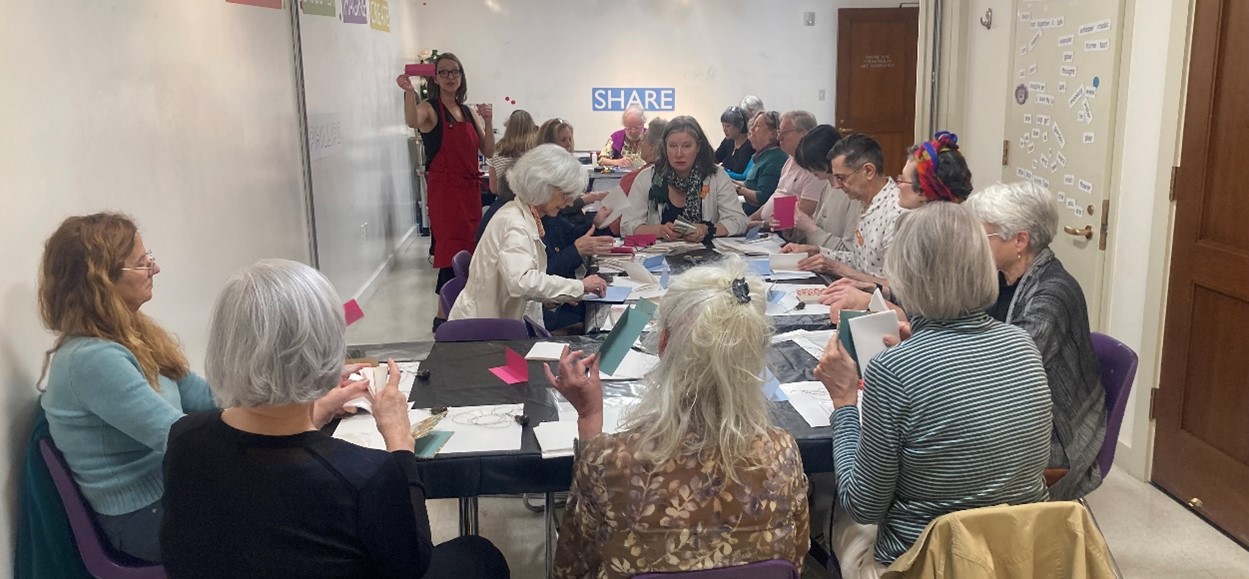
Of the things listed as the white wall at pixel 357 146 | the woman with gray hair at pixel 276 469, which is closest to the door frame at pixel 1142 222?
the woman with gray hair at pixel 276 469

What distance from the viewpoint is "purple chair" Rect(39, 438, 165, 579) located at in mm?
2043

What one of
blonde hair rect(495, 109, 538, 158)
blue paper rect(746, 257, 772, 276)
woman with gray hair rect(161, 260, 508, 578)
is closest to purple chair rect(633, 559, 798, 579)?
woman with gray hair rect(161, 260, 508, 578)

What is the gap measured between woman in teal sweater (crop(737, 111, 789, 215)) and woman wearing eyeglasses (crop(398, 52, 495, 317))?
1813 mm

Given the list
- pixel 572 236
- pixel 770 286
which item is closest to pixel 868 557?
pixel 770 286

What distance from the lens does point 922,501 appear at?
187 centimetres

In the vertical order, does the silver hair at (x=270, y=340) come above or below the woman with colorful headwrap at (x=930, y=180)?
below

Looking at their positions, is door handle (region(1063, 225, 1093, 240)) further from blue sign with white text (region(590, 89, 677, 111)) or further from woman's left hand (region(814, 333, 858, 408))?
blue sign with white text (region(590, 89, 677, 111))

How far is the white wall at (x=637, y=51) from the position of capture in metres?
9.86

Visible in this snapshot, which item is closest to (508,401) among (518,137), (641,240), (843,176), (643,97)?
(843,176)

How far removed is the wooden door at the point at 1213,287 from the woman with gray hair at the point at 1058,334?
946mm

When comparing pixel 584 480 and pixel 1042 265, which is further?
pixel 1042 265

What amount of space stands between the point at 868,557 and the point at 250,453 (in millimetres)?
1298

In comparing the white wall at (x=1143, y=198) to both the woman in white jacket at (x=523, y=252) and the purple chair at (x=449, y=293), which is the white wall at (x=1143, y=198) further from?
the purple chair at (x=449, y=293)

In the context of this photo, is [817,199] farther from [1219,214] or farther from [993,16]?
[1219,214]
